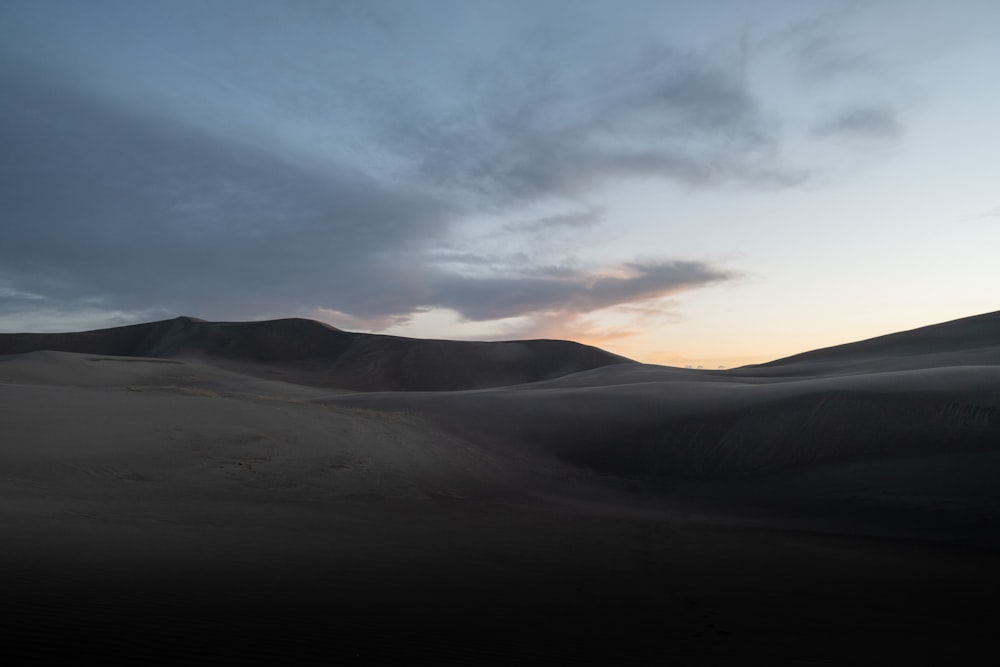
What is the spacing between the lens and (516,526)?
9.54m

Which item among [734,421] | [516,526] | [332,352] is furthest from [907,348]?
[332,352]

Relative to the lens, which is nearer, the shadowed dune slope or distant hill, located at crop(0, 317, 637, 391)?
the shadowed dune slope

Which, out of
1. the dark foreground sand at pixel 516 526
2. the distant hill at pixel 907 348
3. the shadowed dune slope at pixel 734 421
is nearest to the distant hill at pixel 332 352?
the distant hill at pixel 907 348

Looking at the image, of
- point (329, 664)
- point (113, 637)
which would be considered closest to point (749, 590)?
point (329, 664)

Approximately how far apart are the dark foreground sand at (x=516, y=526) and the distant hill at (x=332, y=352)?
123ft

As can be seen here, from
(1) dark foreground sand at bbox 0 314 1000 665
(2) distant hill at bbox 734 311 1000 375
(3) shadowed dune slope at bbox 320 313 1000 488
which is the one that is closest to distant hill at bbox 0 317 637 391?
(2) distant hill at bbox 734 311 1000 375

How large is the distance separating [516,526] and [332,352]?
56228 mm

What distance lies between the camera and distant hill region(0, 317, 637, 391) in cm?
5828

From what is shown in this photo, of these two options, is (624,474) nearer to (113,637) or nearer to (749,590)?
(749,590)

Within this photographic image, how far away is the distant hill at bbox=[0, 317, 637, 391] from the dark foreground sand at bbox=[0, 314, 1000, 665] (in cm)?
3749

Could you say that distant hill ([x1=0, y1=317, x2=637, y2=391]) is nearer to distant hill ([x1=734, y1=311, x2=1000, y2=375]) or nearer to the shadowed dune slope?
distant hill ([x1=734, y1=311, x2=1000, y2=375])

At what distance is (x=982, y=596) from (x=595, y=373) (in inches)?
1211

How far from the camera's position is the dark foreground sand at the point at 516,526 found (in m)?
4.88

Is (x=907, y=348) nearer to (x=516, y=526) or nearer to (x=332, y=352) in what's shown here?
(x=516, y=526)
